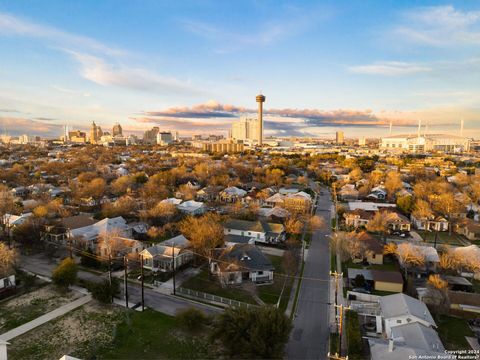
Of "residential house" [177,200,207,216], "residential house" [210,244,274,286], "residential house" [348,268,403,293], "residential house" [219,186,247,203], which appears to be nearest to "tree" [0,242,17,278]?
"residential house" [210,244,274,286]

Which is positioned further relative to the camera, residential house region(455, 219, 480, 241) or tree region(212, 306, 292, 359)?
residential house region(455, 219, 480, 241)

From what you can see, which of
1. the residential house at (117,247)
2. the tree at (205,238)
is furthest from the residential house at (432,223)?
Result: the residential house at (117,247)

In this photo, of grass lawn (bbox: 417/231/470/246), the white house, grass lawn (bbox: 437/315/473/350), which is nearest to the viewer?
grass lawn (bbox: 437/315/473/350)

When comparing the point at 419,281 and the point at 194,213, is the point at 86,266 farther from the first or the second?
the point at 419,281

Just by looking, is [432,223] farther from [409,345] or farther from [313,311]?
[409,345]

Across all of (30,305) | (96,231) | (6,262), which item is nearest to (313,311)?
(30,305)

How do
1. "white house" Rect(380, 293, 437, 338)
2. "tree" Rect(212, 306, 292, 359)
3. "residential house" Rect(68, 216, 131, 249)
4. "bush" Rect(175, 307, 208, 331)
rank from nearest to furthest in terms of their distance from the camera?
"tree" Rect(212, 306, 292, 359)
"white house" Rect(380, 293, 437, 338)
"bush" Rect(175, 307, 208, 331)
"residential house" Rect(68, 216, 131, 249)

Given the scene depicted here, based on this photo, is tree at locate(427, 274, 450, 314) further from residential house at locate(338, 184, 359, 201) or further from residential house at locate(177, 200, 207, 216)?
residential house at locate(338, 184, 359, 201)
